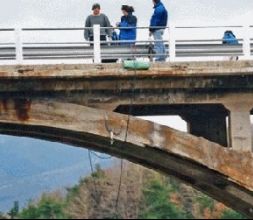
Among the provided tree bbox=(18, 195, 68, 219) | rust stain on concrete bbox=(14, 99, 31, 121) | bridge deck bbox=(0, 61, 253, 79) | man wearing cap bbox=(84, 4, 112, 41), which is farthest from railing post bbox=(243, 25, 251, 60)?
tree bbox=(18, 195, 68, 219)

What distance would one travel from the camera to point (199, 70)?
61.8 ft

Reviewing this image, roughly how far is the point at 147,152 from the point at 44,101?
2701mm

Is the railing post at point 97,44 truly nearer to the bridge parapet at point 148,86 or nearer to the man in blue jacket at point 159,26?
the bridge parapet at point 148,86

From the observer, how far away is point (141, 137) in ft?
61.4

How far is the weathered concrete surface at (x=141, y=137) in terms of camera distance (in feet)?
60.3

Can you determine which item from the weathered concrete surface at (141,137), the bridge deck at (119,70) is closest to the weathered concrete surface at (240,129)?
the weathered concrete surface at (141,137)

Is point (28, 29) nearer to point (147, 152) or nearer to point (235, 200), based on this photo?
point (147, 152)

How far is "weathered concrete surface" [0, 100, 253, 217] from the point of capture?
18.4m

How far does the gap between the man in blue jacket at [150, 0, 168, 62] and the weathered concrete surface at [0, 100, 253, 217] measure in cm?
146

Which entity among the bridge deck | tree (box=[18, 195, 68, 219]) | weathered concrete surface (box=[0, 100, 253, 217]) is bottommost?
tree (box=[18, 195, 68, 219])

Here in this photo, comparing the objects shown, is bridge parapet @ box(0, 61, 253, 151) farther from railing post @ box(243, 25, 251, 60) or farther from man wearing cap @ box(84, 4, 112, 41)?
man wearing cap @ box(84, 4, 112, 41)

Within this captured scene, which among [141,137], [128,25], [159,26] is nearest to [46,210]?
[128,25]

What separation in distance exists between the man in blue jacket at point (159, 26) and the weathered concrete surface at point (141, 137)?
1457mm

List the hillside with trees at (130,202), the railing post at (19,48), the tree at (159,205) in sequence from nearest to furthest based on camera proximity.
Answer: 1. the railing post at (19,48)
2. the tree at (159,205)
3. the hillside with trees at (130,202)
